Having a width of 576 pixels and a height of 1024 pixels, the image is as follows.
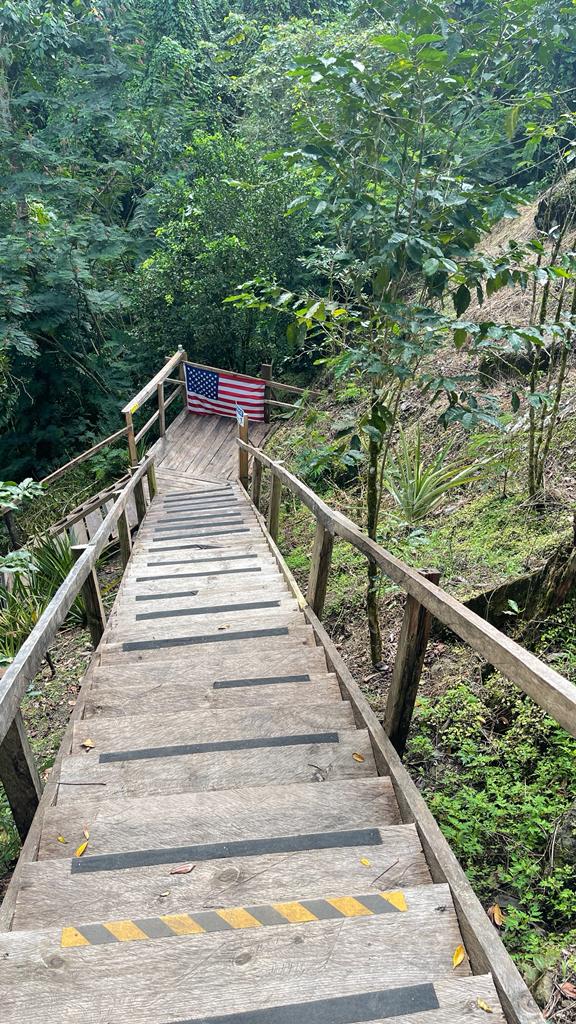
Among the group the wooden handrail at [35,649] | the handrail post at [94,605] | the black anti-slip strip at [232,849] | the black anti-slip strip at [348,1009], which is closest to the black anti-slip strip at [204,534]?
the handrail post at [94,605]

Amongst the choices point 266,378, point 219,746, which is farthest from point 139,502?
point 219,746

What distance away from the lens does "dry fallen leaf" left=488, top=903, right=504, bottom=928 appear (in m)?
2.02

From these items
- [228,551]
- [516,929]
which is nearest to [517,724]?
[516,929]

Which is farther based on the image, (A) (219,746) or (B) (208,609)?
(B) (208,609)

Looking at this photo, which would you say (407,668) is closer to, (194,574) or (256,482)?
(194,574)

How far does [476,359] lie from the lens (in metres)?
7.26

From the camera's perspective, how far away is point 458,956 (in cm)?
144

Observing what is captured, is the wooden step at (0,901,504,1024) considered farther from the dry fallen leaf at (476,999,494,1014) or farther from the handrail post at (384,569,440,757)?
the handrail post at (384,569,440,757)

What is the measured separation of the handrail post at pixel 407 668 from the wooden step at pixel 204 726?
0.72 feet

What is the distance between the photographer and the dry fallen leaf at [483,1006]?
1.28 metres

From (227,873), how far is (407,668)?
97 centimetres

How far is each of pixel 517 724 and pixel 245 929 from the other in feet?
5.74

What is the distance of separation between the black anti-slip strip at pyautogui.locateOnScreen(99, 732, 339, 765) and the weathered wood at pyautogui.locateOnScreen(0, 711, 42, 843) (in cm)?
36

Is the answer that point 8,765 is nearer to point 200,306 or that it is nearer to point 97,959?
point 97,959
